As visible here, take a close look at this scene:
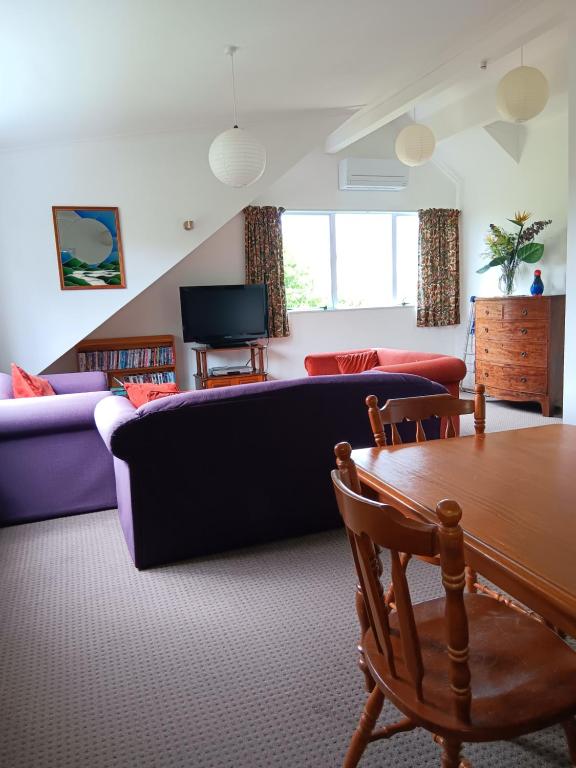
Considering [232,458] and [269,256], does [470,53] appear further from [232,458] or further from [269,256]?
[232,458]

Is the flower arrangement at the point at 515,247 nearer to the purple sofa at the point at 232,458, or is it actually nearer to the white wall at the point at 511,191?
the white wall at the point at 511,191

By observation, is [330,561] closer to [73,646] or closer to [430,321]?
[73,646]

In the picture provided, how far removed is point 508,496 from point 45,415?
251 centimetres

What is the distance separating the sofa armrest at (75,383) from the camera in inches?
170

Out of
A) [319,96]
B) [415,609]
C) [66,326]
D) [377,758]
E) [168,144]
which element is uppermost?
[319,96]

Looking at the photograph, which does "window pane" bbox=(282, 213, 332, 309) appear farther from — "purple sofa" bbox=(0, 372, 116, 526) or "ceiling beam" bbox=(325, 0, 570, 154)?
"purple sofa" bbox=(0, 372, 116, 526)

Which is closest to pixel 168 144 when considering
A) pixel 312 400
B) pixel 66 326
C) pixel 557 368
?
pixel 66 326

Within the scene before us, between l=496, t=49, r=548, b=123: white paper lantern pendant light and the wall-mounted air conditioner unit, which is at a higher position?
the wall-mounted air conditioner unit

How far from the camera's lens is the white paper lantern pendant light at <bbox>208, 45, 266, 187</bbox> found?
3.67 metres

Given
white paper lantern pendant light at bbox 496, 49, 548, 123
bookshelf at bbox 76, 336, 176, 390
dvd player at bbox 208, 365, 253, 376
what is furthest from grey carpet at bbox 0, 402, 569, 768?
dvd player at bbox 208, 365, 253, 376

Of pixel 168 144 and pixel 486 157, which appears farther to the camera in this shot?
pixel 486 157

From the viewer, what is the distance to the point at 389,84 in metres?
4.86

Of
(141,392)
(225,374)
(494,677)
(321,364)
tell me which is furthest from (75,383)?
(494,677)

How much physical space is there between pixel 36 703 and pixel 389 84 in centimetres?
515
